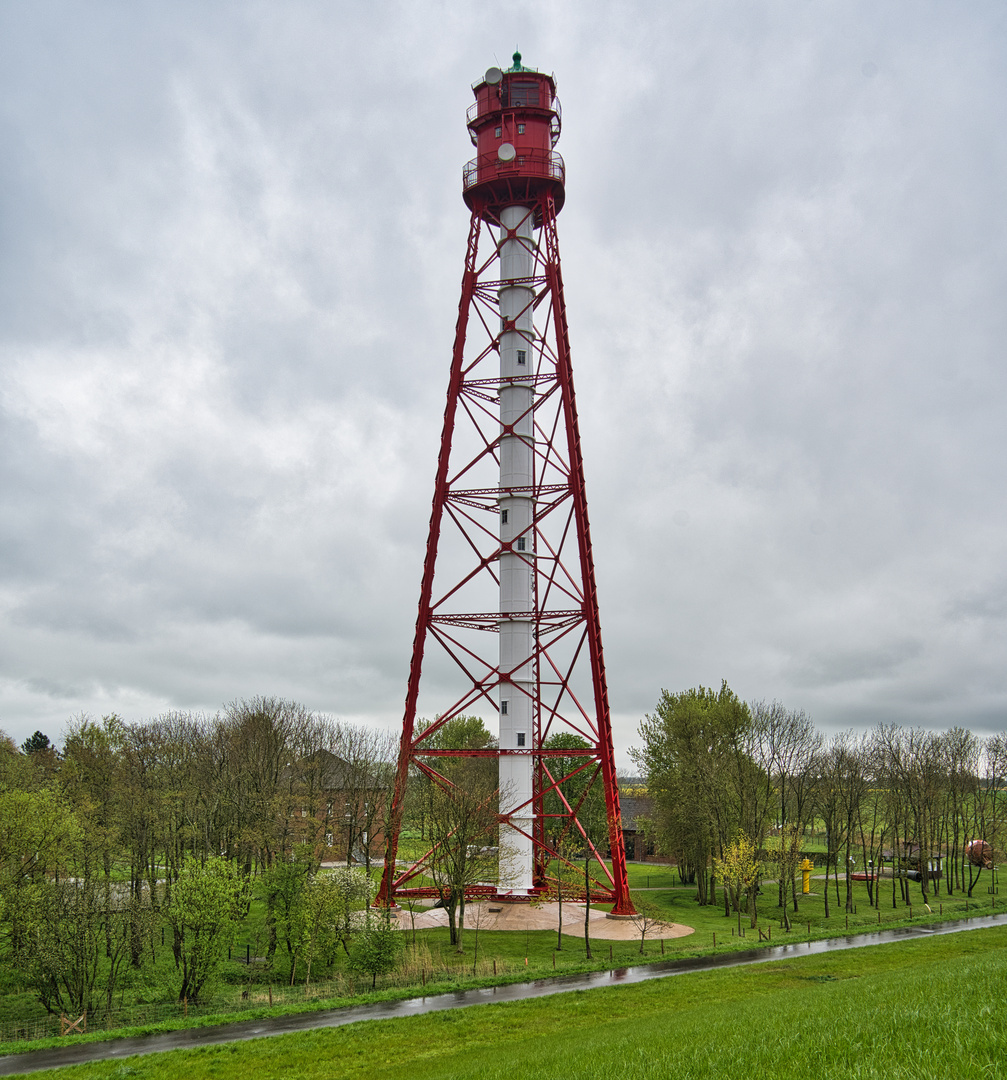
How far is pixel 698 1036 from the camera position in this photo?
1177 centimetres

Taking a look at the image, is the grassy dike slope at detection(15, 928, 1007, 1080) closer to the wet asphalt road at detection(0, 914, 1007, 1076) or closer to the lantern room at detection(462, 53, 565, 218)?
the wet asphalt road at detection(0, 914, 1007, 1076)

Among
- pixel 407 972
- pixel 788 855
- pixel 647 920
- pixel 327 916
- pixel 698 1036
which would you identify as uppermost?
pixel 698 1036

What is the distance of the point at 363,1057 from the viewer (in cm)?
1580

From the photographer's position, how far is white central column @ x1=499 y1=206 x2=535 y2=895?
3262 cm

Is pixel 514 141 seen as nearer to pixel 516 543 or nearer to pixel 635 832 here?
pixel 516 543

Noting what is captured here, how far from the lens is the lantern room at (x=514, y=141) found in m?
34.8

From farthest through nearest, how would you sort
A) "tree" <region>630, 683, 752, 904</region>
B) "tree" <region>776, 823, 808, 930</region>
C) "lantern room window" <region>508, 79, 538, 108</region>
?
"tree" <region>630, 683, 752, 904</region> → "lantern room window" <region>508, 79, 538, 108</region> → "tree" <region>776, 823, 808, 930</region>

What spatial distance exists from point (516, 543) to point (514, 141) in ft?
55.9

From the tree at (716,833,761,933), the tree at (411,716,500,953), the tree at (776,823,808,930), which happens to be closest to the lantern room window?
the tree at (411,716,500,953)

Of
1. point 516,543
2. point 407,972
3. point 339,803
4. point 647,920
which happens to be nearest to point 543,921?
point 647,920

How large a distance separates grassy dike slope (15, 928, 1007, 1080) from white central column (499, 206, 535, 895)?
35.9 feet

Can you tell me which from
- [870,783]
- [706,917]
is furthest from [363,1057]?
[870,783]

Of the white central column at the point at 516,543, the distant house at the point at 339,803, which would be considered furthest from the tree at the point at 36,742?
the white central column at the point at 516,543

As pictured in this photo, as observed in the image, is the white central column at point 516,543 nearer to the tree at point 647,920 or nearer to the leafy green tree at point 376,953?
the tree at point 647,920
